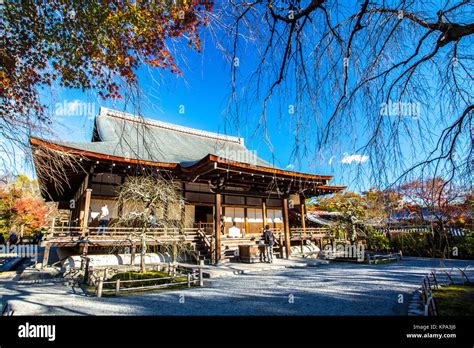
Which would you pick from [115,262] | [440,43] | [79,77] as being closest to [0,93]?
[79,77]

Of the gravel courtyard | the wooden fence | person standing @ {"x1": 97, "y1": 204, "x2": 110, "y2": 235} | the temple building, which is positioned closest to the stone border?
the gravel courtyard

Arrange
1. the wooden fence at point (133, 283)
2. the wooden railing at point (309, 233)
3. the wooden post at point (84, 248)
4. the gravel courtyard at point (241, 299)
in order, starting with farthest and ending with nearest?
the wooden railing at point (309, 233) → the wooden post at point (84, 248) → the wooden fence at point (133, 283) → the gravel courtyard at point (241, 299)

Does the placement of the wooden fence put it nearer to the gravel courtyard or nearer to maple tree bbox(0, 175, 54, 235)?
the gravel courtyard

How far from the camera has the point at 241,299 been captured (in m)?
5.05

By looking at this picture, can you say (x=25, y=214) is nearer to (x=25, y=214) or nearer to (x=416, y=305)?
(x=25, y=214)

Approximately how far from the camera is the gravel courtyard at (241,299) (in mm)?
4207

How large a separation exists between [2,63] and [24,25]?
1.73 ft

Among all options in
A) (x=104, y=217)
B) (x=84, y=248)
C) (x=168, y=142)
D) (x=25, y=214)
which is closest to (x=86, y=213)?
(x=104, y=217)

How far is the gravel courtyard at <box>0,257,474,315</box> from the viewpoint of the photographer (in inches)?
166

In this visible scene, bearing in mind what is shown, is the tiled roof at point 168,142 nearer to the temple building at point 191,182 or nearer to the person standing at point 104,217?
the temple building at point 191,182

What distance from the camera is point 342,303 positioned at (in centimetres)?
467

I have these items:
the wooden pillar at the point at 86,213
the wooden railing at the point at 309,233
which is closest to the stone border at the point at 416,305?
the wooden railing at the point at 309,233
